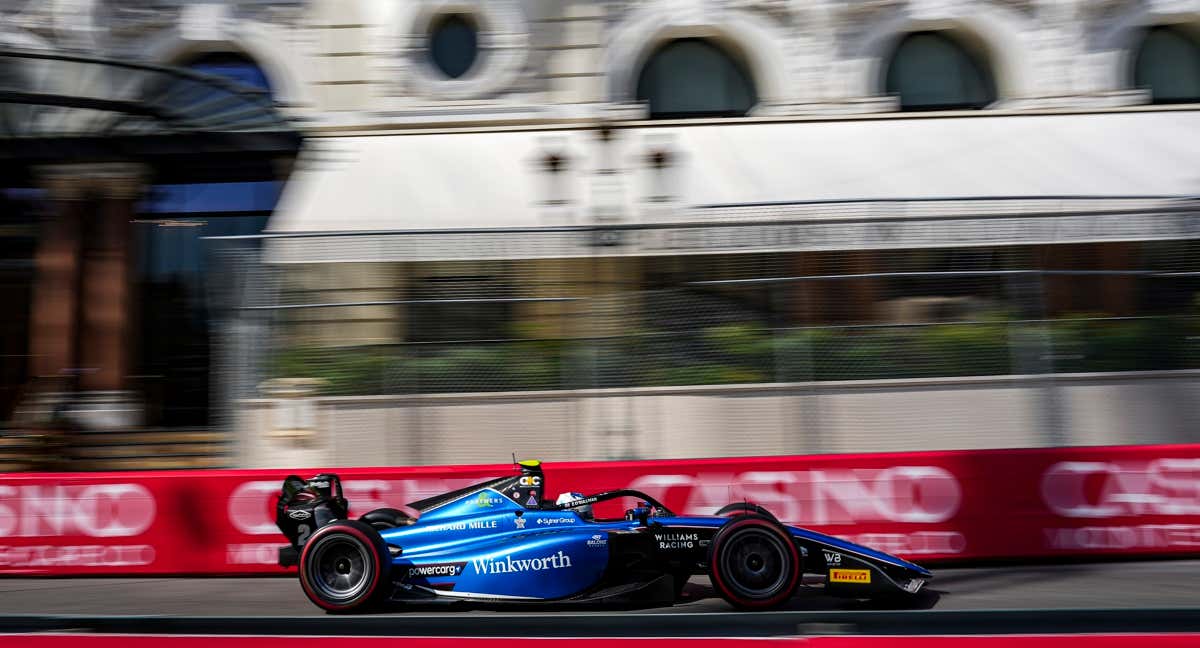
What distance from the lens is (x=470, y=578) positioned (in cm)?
657

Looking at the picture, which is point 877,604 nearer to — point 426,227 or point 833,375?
point 833,375

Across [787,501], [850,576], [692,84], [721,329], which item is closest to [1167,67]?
[692,84]

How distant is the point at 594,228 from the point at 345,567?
4.74 m

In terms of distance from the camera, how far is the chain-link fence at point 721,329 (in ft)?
31.2

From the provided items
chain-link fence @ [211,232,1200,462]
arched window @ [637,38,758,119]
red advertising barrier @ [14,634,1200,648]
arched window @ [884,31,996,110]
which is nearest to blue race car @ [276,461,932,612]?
chain-link fence @ [211,232,1200,462]

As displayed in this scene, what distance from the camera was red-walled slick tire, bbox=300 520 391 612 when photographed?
660cm

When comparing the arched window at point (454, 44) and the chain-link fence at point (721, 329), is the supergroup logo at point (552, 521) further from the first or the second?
the arched window at point (454, 44)

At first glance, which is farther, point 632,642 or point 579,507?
point 579,507

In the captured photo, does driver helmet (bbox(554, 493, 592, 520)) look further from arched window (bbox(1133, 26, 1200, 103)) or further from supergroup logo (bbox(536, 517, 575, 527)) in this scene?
arched window (bbox(1133, 26, 1200, 103))

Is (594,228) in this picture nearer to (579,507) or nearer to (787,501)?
(787,501)

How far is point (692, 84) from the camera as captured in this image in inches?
588

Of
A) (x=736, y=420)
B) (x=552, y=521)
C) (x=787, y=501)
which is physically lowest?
(x=787, y=501)

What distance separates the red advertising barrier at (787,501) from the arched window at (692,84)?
7.39 metres

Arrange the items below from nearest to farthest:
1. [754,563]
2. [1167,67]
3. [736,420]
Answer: [754,563] → [736,420] → [1167,67]
